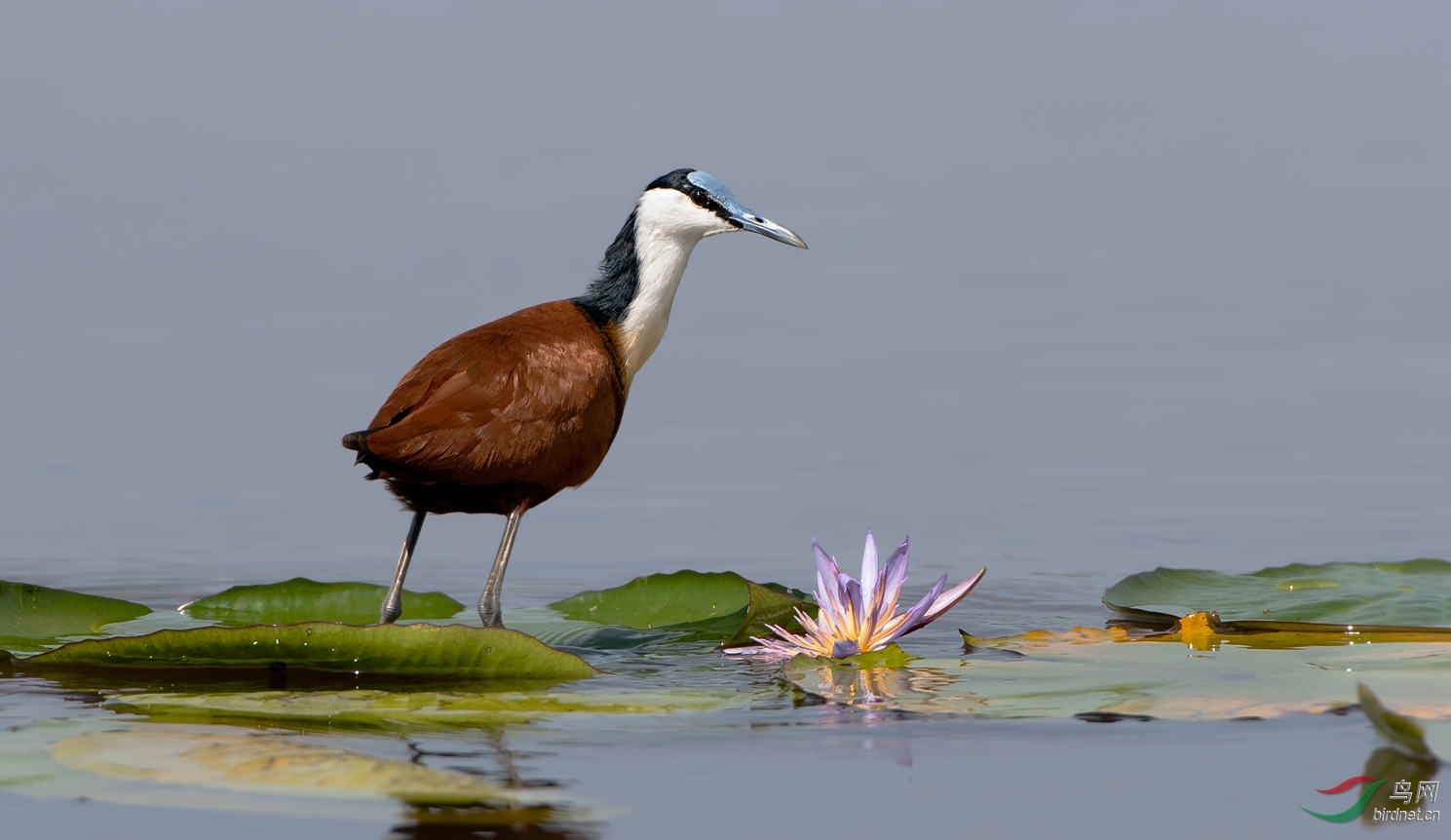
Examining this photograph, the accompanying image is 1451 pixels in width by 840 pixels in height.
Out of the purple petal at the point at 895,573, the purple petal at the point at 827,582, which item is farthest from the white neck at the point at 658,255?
the purple petal at the point at 895,573

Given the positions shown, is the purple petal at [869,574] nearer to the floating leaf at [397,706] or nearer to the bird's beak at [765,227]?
the floating leaf at [397,706]

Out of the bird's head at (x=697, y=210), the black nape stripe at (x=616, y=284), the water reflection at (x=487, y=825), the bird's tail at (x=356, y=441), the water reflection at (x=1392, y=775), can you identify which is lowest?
the water reflection at (x=487, y=825)

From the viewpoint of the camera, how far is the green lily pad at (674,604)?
6.57m

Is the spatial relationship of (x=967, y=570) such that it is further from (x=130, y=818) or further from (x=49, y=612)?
(x=130, y=818)

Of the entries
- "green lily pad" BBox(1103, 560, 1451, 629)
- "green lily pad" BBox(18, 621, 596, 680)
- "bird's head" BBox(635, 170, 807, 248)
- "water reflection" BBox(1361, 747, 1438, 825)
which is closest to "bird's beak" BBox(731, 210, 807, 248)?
"bird's head" BBox(635, 170, 807, 248)

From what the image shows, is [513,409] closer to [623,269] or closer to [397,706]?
[623,269]

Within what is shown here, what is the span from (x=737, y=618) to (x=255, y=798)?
304 cm

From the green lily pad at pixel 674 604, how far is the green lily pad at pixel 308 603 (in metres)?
0.59

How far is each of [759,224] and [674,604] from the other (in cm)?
189

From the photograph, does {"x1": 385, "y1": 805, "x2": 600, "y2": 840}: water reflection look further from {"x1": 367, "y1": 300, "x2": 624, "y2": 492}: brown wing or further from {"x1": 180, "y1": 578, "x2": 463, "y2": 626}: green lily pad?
{"x1": 180, "y1": 578, "x2": 463, "y2": 626}: green lily pad

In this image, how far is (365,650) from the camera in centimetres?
515

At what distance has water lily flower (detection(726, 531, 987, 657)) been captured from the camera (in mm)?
5219

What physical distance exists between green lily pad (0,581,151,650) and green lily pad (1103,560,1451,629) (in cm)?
421

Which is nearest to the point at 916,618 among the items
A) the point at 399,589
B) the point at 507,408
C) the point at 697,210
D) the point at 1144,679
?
the point at 1144,679
